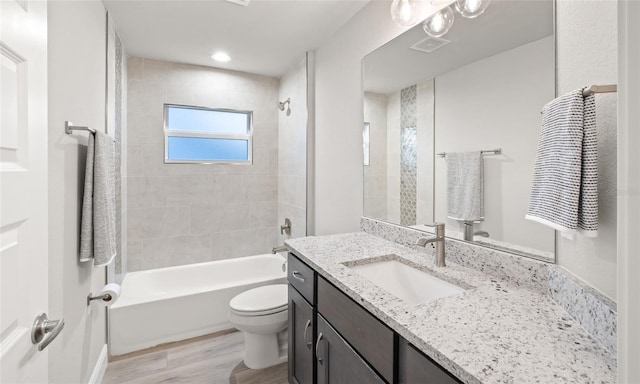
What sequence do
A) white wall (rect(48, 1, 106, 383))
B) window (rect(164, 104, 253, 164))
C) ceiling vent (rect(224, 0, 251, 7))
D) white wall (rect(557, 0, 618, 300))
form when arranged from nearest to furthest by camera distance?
1. white wall (rect(557, 0, 618, 300))
2. white wall (rect(48, 1, 106, 383))
3. ceiling vent (rect(224, 0, 251, 7))
4. window (rect(164, 104, 253, 164))

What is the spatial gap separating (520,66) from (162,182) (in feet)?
10.00

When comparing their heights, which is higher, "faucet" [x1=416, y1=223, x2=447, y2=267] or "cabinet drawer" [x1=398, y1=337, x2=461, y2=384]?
"faucet" [x1=416, y1=223, x2=447, y2=267]

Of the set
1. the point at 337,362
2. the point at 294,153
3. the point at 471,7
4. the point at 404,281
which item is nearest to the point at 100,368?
the point at 337,362

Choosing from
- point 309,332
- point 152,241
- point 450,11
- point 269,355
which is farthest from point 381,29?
point 152,241

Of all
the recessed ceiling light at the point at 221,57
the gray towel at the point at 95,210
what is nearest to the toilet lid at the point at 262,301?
the gray towel at the point at 95,210

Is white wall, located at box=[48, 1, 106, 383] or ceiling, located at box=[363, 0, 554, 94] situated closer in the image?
ceiling, located at box=[363, 0, 554, 94]

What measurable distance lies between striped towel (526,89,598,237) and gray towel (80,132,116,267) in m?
1.87

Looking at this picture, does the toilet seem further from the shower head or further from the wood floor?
the shower head

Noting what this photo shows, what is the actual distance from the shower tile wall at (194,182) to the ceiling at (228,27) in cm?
25

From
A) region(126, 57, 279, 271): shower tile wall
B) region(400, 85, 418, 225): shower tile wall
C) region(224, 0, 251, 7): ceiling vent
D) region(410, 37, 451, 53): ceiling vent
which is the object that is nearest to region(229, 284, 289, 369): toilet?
region(400, 85, 418, 225): shower tile wall

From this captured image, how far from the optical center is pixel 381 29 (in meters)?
1.83

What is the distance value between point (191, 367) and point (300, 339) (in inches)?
40.7

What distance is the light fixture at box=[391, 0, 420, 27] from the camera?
1.52 m

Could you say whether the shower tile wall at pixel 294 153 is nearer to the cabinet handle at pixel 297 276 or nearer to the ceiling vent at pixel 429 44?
the cabinet handle at pixel 297 276
